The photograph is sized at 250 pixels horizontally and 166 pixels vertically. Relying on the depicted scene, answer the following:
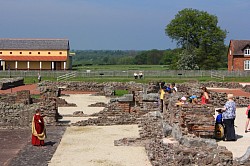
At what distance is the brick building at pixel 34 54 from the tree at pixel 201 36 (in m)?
15.3

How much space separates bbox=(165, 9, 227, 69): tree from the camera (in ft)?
224

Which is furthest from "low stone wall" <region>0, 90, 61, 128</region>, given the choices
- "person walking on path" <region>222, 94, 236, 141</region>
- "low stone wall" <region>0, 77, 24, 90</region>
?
"low stone wall" <region>0, 77, 24, 90</region>

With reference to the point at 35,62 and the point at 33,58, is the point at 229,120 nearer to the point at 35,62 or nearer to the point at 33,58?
the point at 35,62

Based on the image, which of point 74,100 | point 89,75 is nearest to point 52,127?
point 74,100

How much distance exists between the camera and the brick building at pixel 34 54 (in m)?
66.6

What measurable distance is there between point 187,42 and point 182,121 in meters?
56.2

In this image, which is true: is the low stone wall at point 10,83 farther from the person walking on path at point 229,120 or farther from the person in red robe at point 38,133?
the person walking on path at point 229,120

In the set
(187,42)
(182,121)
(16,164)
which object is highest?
(187,42)

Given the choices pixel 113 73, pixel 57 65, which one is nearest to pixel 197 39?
pixel 113 73

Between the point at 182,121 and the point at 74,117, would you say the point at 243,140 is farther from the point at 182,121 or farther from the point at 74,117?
the point at 74,117

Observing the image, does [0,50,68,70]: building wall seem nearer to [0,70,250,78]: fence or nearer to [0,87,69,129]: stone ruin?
[0,70,250,78]: fence

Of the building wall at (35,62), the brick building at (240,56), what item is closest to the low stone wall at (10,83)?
the building wall at (35,62)

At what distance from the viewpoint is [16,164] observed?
13.0m

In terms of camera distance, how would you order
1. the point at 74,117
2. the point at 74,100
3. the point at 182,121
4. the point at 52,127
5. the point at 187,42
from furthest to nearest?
the point at 187,42 → the point at 74,100 → the point at 74,117 → the point at 52,127 → the point at 182,121
